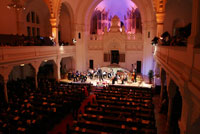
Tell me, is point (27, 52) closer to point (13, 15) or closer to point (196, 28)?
point (13, 15)

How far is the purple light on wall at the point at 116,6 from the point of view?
2762 centimetres

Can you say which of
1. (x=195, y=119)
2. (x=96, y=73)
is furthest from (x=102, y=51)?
(x=195, y=119)

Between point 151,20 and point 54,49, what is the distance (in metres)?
13.9

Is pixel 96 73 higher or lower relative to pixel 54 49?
lower

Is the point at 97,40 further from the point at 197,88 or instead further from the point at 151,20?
the point at 197,88

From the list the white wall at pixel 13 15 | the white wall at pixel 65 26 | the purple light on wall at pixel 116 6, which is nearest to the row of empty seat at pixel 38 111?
the white wall at pixel 13 15

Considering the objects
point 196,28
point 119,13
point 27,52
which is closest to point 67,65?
point 27,52

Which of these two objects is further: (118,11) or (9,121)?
(118,11)

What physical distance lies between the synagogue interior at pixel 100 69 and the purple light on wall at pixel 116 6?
174 millimetres

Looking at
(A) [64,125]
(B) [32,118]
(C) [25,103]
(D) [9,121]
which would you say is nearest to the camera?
(D) [9,121]

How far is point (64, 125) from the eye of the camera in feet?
33.4

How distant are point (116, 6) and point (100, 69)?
1381 cm

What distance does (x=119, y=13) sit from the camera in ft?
96.4

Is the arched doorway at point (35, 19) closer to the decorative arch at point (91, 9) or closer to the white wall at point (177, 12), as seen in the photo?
the decorative arch at point (91, 9)
